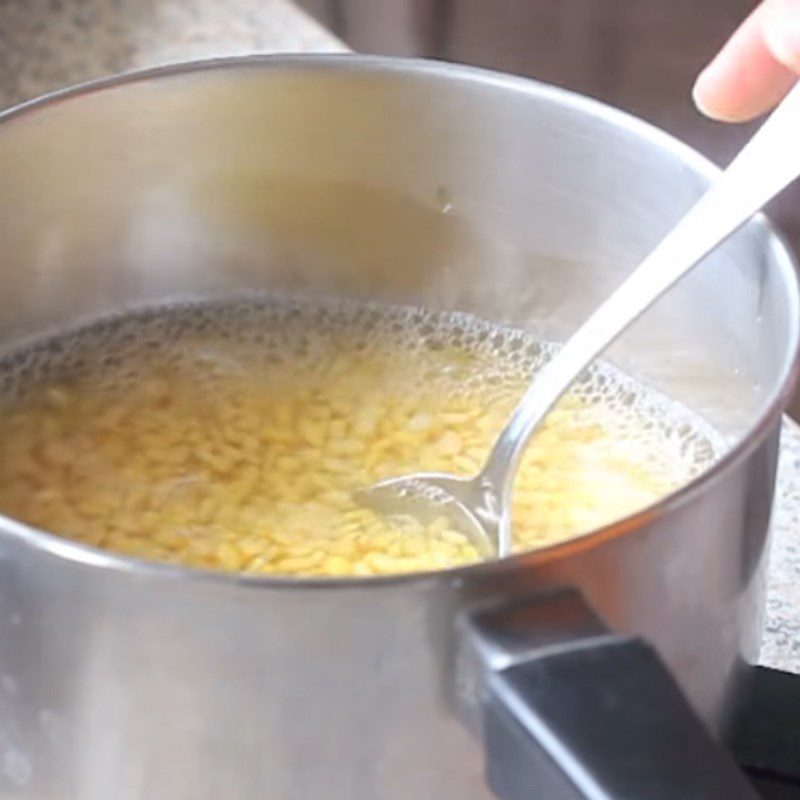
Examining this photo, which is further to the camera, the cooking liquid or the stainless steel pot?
the cooking liquid

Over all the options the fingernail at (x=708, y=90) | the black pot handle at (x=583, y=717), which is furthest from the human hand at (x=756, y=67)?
the black pot handle at (x=583, y=717)

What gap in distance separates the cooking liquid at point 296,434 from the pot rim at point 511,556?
10 centimetres

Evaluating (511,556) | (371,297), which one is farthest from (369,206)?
(511,556)

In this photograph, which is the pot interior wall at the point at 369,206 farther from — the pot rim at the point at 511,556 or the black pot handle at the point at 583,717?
the black pot handle at the point at 583,717

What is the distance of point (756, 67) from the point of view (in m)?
0.50

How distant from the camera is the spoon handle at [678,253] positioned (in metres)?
0.41

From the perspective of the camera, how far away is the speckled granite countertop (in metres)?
0.80

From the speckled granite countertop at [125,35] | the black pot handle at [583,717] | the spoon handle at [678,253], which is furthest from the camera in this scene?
the speckled granite countertop at [125,35]

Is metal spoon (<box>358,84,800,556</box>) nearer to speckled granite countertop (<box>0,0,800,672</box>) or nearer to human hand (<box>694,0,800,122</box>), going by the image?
human hand (<box>694,0,800,122</box>)

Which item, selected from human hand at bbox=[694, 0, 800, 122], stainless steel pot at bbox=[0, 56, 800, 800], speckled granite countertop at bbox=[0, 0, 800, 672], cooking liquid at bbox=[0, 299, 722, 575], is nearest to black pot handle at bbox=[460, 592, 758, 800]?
stainless steel pot at bbox=[0, 56, 800, 800]

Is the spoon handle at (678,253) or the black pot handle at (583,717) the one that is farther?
the spoon handle at (678,253)

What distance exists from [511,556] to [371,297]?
29 centimetres

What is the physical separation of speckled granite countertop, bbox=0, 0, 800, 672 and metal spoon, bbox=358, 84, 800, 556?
1.29ft

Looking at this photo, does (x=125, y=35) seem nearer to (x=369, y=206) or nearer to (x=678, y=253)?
(x=369, y=206)
